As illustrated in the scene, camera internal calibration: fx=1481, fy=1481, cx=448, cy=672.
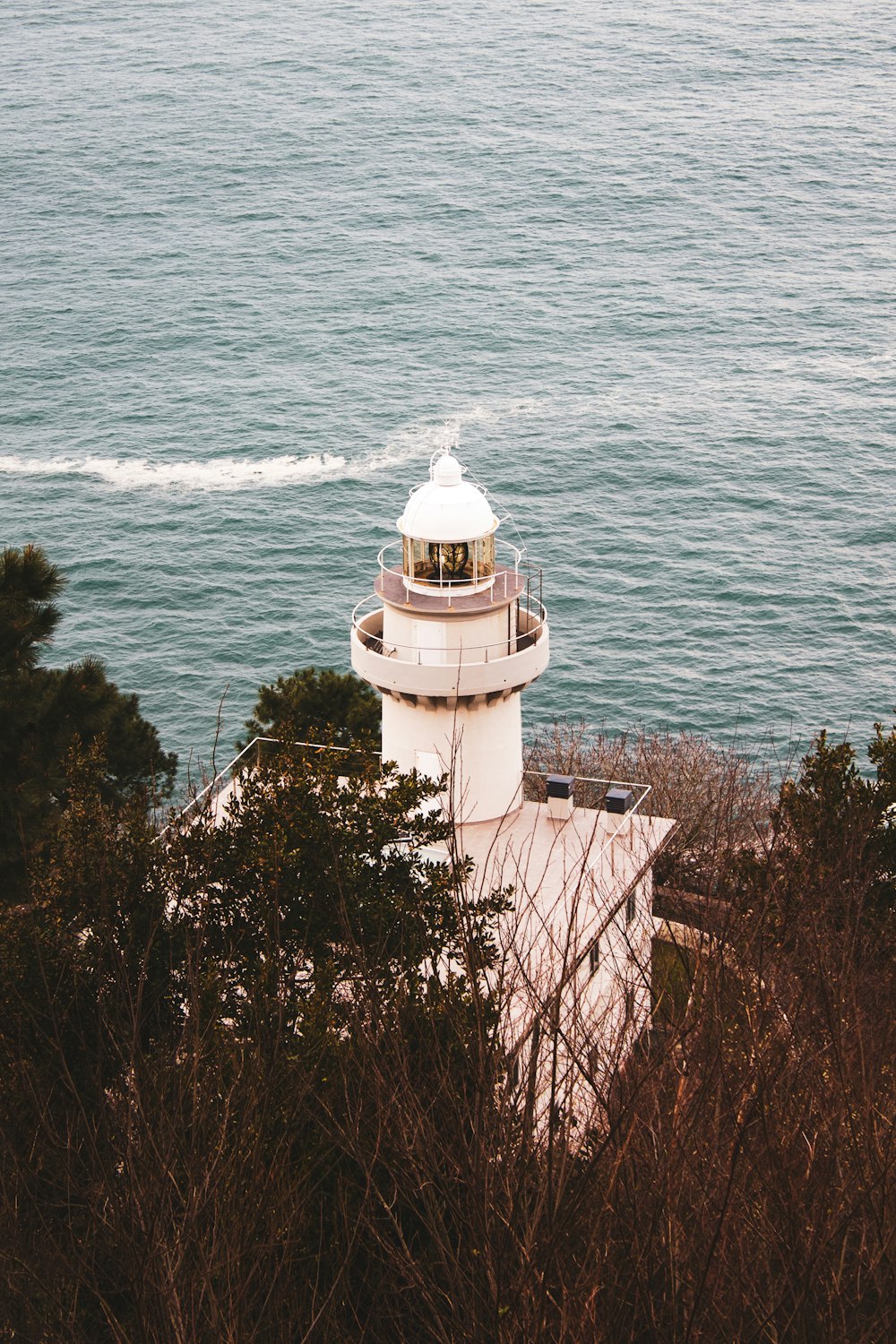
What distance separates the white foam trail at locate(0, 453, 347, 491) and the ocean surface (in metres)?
0.28

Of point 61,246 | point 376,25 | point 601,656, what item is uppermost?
point 376,25

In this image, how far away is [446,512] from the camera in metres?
28.3

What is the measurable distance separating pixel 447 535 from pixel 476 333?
8546 centimetres

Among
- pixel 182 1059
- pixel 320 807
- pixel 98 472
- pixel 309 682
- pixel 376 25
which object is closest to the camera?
pixel 182 1059

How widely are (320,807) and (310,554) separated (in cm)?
6323

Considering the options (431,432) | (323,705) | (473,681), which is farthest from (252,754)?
(431,432)

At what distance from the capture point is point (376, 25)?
185625 millimetres

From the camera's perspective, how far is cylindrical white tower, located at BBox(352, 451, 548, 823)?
28.4 m

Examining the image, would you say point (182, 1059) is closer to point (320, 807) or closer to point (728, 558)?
point (320, 807)

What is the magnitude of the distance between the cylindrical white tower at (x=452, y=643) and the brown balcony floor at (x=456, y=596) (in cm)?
2

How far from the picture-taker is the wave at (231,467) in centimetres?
9225

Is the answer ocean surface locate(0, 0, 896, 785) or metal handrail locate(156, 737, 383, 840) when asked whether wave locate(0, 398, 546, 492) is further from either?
metal handrail locate(156, 737, 383, 840)

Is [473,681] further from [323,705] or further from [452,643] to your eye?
[323,705]

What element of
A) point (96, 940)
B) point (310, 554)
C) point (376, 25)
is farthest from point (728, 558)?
point (376, 25)
